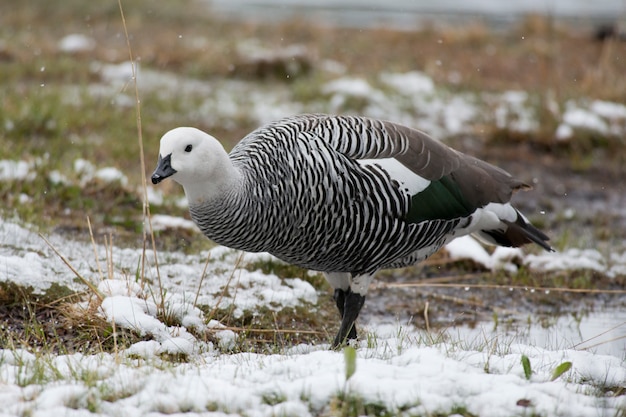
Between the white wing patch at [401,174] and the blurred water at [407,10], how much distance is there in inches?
571

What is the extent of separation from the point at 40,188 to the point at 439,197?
4043 millimetres

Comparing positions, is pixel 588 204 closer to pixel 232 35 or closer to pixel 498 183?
pixel 498 183

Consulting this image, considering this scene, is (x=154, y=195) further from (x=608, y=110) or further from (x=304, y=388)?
(x=608, y=110)

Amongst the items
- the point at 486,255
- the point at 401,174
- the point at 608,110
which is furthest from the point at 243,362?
the point at 608,110

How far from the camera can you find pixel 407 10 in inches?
955

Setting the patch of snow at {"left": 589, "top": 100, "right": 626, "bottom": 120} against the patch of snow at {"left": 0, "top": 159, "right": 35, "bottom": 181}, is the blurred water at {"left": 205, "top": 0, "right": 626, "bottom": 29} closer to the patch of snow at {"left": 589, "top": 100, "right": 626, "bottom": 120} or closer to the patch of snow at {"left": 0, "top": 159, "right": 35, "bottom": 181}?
the patch of snow at {"left": 589, "top": 100, "right": 626, "bottom": 120}

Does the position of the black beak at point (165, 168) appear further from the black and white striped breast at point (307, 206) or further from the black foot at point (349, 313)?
the black foot at point (349, 313)

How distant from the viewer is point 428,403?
3922mm

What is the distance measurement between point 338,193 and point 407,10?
1986cm

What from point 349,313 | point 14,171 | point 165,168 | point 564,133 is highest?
point 564,133

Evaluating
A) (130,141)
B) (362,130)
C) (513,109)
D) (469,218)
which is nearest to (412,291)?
(469,218)

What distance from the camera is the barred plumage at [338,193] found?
16.5 feet

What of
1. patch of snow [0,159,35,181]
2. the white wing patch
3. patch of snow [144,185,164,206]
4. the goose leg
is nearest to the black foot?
the goose leg

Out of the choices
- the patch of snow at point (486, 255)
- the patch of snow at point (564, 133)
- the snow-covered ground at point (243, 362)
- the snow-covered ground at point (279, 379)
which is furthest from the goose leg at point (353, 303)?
the patch of snow at point (564, 133)
